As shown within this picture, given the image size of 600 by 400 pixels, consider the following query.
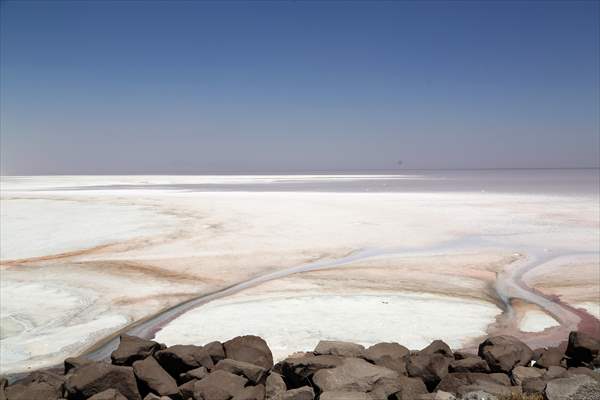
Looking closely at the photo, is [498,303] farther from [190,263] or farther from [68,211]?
[68,211]

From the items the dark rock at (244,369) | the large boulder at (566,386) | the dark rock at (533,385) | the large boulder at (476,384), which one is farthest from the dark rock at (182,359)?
the large boulder at (566,386)

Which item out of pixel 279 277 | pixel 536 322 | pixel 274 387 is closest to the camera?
pixel 274 387

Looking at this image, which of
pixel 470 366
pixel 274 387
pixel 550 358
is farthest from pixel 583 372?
pixel 274 387

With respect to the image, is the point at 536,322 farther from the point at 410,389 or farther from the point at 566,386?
the point at 410,389

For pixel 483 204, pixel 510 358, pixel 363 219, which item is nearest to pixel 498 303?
pixel 510 358

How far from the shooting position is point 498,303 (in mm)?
9875

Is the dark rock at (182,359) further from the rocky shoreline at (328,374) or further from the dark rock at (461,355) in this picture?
the dark rock at (461,355)

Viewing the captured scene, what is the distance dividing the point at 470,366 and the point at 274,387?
2.19m

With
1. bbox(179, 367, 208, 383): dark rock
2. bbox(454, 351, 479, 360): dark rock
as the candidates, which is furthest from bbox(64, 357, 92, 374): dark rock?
bbox(454, 351, 479, 360): dark rock

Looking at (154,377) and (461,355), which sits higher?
(154,377)

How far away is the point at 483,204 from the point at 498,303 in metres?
21.8

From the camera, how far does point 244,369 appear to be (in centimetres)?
554

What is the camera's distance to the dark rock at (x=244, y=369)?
5516 mm

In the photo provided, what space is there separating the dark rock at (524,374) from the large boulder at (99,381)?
3.93 m
